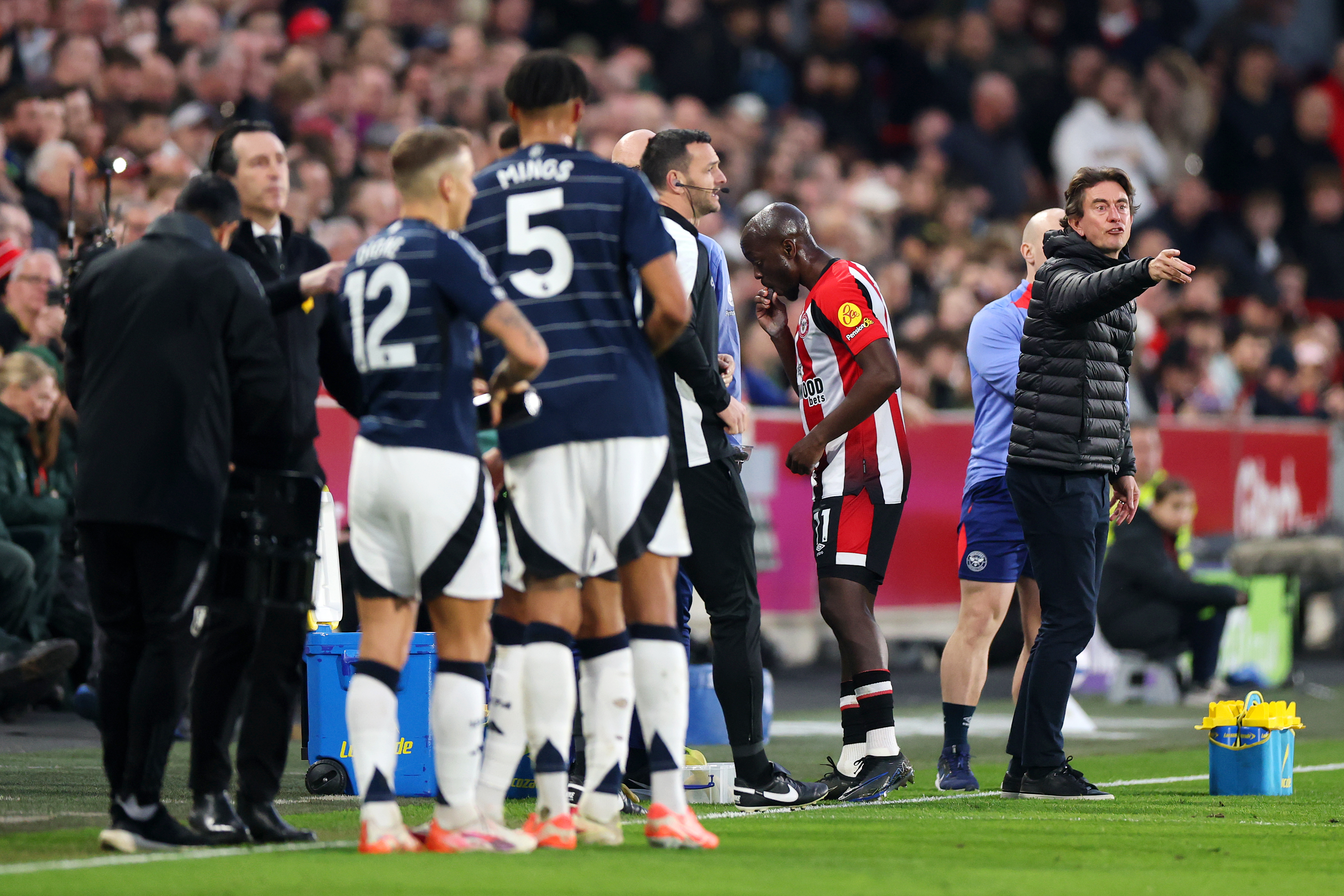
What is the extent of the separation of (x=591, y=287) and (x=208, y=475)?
1223mm

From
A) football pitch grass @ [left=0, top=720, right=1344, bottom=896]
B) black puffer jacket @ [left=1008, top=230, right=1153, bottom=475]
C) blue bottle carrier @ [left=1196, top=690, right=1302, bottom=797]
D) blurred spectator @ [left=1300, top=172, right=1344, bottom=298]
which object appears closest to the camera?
football pitch grass @ [left=0, top=720, right=1344, bottom=896]

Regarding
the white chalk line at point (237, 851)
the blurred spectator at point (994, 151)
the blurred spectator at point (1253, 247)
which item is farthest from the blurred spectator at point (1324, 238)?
the white chalk line at point (237, 851)

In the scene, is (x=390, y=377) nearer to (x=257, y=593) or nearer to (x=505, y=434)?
(x=505, y=434)

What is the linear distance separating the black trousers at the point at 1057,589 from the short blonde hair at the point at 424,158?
283 cm

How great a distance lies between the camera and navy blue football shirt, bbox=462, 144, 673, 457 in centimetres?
551

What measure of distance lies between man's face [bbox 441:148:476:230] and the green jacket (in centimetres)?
542

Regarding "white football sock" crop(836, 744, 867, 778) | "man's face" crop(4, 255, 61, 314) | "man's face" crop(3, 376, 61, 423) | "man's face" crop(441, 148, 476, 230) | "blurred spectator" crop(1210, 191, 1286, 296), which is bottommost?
"white football sock" crop(836, 744, 867, 778)

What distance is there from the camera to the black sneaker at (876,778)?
729cm

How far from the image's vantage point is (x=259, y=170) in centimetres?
605

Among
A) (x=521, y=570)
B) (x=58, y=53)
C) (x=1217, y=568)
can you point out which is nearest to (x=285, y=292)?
(x=521, y=570)

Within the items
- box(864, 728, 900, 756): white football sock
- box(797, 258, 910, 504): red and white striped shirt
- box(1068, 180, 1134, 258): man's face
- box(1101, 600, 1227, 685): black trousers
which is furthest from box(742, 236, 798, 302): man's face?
box(1101, 600, 1227, 685): black trousers

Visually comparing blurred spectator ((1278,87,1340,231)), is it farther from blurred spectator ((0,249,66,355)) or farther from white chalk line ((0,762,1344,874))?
white chalk line ((0,762,1344,874))

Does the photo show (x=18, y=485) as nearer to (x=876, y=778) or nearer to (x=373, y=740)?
(x=876, y=778)

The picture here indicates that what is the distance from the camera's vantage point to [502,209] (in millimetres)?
5641
